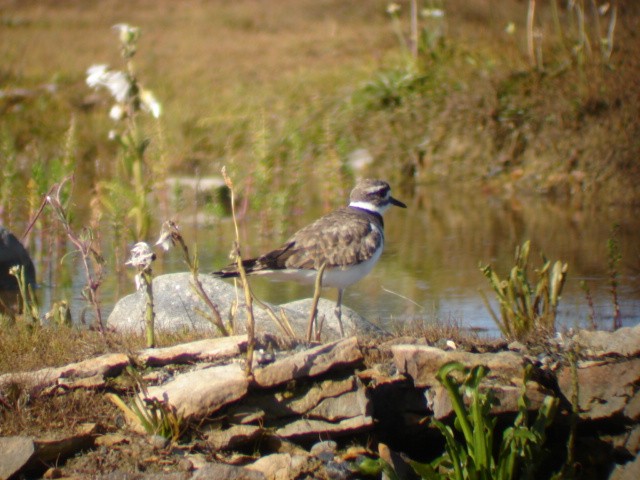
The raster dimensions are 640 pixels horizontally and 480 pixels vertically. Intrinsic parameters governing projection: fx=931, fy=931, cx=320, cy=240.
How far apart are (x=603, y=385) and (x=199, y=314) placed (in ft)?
8.96

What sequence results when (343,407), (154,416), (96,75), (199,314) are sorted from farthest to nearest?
1. (96,75)
2. (199,314)
3. (343,407)
4. (154,416)

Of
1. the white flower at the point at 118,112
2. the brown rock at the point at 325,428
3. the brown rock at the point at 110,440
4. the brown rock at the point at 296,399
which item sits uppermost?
the white flower at the point at 118,112

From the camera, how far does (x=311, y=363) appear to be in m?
4.93

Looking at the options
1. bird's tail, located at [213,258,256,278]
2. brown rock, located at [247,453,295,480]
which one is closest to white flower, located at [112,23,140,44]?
bird's tail, located at [213,258,256,278]

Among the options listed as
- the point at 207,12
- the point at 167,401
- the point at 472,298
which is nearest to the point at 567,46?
the point at 472,298

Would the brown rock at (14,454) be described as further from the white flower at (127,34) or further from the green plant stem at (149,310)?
the white flower at (127,34)

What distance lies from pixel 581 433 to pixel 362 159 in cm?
1093

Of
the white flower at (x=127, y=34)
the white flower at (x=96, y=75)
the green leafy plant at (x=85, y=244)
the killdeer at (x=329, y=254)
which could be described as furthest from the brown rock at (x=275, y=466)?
the white flower at (x=127, y=34)

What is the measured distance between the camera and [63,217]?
17.3ft

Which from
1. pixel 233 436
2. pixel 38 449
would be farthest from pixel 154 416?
pixel 38 449

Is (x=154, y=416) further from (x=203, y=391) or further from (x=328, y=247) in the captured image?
(x=328, y=247)

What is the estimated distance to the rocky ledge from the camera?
4.56 m

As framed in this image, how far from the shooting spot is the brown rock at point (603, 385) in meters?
5.08

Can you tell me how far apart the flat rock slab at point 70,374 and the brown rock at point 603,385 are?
8.06 feet
